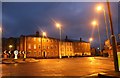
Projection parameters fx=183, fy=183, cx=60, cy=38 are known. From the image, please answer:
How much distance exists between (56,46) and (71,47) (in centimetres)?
1421

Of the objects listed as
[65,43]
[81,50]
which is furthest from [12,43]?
[81,50]

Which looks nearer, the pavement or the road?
the pavement

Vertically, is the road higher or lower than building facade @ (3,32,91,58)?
lower

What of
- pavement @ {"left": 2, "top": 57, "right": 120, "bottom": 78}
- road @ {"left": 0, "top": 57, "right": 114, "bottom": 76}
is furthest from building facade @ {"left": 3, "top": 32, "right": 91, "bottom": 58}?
road @ {"left": 0, "top": 57, "right": 114, "bottom": 76}

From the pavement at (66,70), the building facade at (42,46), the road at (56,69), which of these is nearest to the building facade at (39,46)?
the building facade at (42,46)

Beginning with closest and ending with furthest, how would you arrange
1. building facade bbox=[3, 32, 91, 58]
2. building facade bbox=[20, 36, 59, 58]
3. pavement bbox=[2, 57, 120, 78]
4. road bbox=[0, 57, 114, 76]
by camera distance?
pavement bbox=[2, 57, 120, 78] < road bbox=[0, 57, 114, 76] < building facade bbox=[20, 36, 59, 58] < building facade bbox=[3, 32, 91, 58]

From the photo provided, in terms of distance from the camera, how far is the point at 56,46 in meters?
87.5

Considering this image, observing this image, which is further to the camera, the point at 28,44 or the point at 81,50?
the point at 81,50

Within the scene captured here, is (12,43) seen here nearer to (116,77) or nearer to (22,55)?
(22,55)

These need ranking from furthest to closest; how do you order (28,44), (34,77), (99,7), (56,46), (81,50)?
(81,50) < (56,46) < (28,44) < (99,7) < (34,77)

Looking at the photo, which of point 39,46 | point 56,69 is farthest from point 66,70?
point 39,46

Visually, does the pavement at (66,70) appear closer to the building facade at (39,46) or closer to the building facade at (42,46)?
the building facade at (42,46)

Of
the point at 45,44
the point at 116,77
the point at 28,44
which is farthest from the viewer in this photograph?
the point at 45,44

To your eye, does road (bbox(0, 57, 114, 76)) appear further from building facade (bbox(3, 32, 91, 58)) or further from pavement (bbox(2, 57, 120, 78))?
building facade (bbox(3, 32, 91, 58))
